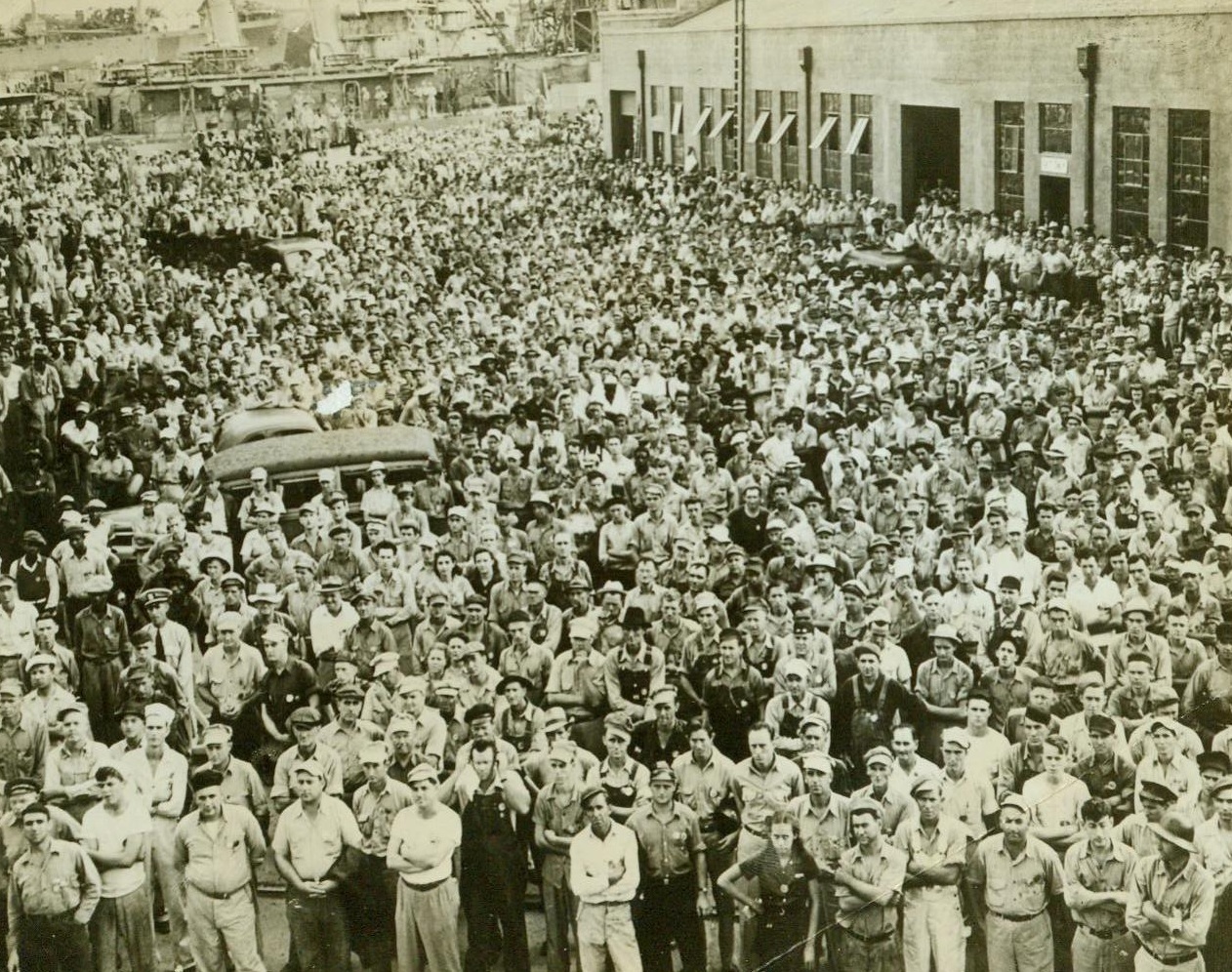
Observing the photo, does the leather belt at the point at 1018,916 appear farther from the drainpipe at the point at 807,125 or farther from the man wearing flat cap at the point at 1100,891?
the drainpipe at the point at 807,125

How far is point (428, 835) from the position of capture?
737cm

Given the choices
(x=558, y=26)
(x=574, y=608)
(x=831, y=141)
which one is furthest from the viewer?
(x=831, y=141)

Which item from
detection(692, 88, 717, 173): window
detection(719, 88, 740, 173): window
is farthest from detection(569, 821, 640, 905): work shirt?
detection(692, 88, 717, 173): window

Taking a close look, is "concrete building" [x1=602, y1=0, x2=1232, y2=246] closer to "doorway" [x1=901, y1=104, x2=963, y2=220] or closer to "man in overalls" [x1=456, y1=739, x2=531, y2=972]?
"doorway" [x1=901, y1=104, x2=963, y2=220]

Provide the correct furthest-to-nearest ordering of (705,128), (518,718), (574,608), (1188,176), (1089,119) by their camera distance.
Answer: (705,128)
(1089,119)
(1188,176)
(574,608)
(518,718)

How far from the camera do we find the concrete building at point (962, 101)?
14977 mm

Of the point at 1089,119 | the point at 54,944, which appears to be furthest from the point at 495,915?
the point at 1089,119

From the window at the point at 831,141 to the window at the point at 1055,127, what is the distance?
16.9 feet

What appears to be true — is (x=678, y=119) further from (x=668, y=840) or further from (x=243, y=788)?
(x=668, y=840)

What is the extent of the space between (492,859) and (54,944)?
228 centimetres

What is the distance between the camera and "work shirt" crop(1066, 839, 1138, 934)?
23.2 ft

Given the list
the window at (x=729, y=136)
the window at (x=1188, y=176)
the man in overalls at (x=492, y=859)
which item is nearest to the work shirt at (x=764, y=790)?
the man in overalls at (x=492, y=859)

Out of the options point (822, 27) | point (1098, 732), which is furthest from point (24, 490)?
point (822, 27)

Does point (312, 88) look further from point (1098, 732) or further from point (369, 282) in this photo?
point (1098, 732)
